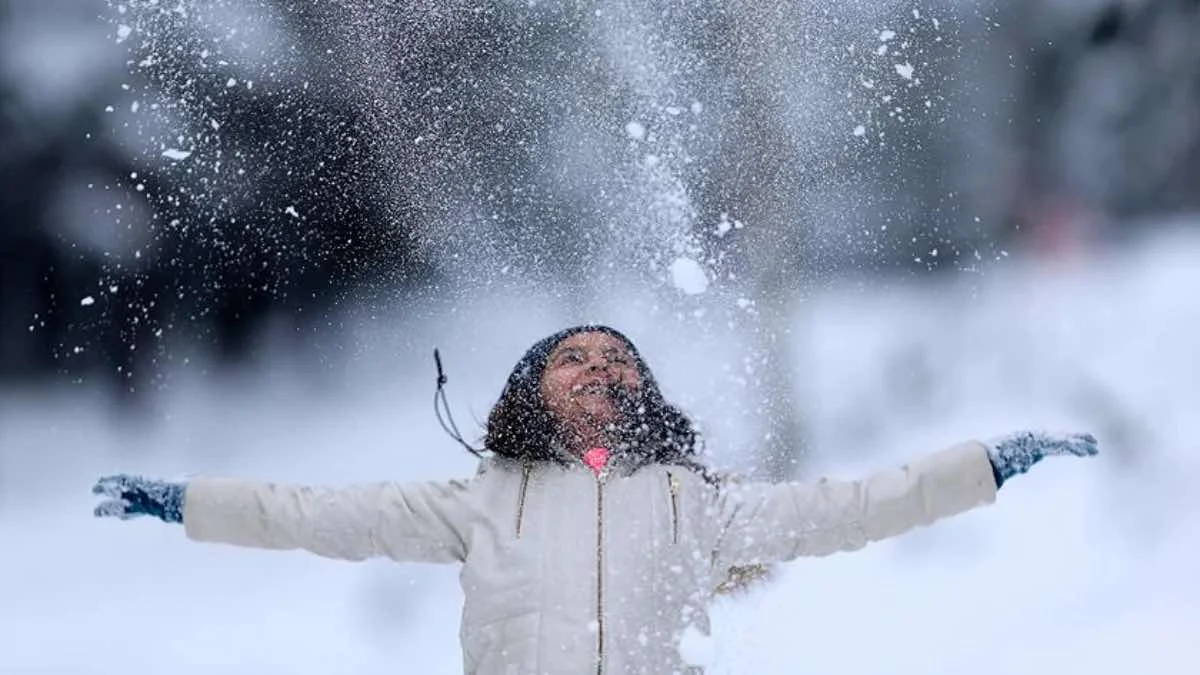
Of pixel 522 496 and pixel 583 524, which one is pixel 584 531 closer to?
pixel 583 524

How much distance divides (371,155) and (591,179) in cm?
94

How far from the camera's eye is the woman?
236 centimetres

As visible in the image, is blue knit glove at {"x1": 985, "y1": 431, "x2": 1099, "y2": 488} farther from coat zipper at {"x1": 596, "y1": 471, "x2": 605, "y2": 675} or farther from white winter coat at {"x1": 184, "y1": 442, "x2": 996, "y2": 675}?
coat zipper at {"x1": 596, "y1": 471, "x2": 605, "y2": 675}

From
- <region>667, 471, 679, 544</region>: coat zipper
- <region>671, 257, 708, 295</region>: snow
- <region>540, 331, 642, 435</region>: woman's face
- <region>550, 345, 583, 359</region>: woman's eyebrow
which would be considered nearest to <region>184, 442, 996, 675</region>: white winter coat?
<region>667, 471, 679, 544</region>: coat zipper

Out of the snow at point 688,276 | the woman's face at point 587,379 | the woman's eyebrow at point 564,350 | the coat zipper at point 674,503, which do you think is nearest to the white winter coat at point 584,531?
the coat zipper at point 674,503

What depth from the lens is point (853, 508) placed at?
2457 mm

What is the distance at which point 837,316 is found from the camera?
4.96 metres

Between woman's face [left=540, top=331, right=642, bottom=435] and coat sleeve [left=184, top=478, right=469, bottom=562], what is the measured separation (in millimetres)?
303

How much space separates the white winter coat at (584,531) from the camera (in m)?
2.35

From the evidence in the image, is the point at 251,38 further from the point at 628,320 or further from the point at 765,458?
the point at 765,458

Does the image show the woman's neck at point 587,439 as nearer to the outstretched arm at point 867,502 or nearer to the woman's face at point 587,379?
the woman's face at point 587,379

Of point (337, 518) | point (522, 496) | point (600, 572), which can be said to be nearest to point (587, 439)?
point (522, 496)

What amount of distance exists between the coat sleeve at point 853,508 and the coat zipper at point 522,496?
415mm

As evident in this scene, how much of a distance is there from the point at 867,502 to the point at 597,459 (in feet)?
1.85
